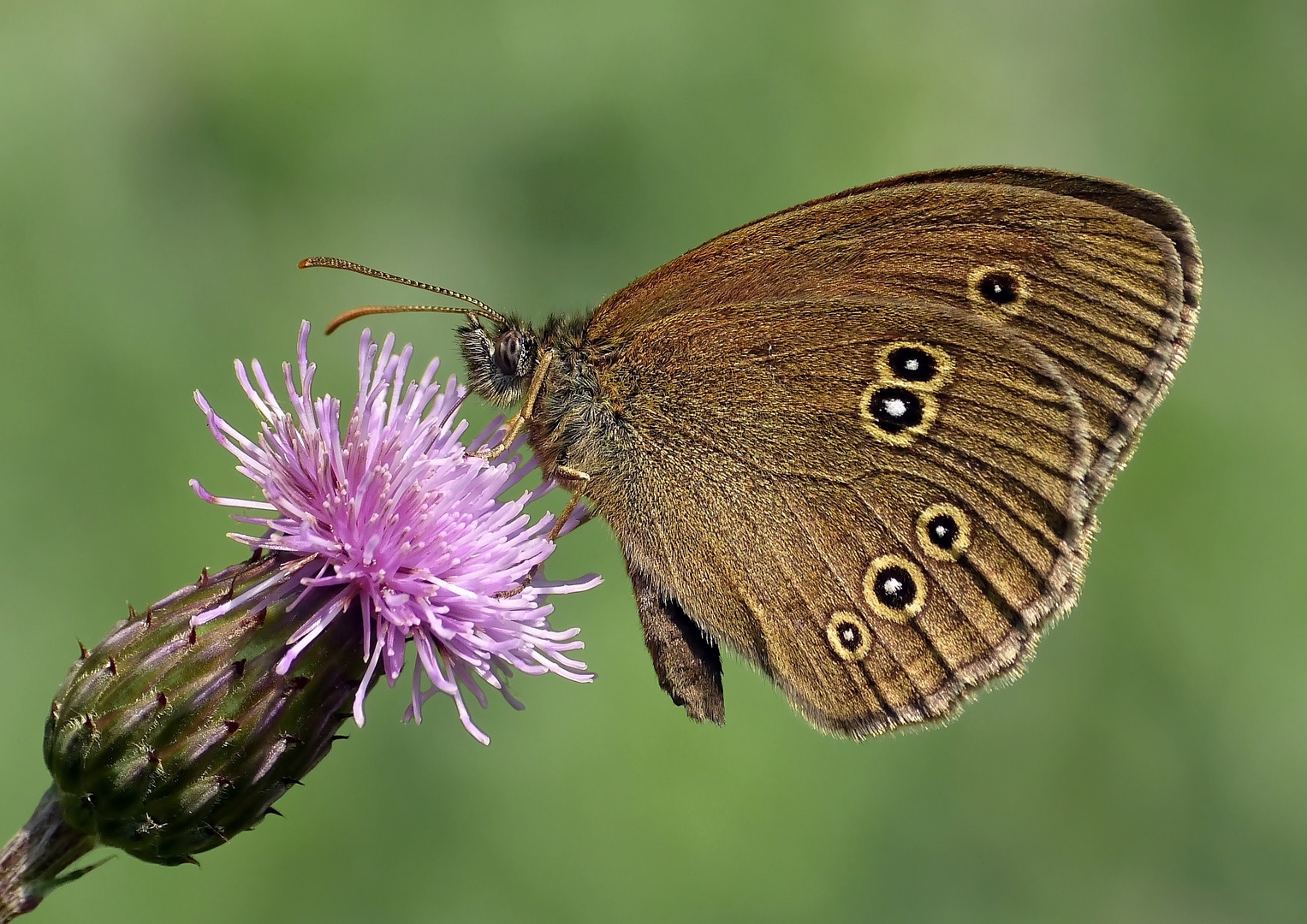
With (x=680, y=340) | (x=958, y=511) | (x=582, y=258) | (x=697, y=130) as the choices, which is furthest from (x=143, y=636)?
(x=697, y=130)

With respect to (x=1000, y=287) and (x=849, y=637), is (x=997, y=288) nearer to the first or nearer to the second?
(x=1000, y=287)

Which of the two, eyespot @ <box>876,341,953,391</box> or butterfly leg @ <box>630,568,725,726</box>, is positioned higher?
eyespot @ <box>876,341,953,391</box>

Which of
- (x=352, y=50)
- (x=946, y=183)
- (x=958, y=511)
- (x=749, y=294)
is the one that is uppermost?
(x=352, y=50)

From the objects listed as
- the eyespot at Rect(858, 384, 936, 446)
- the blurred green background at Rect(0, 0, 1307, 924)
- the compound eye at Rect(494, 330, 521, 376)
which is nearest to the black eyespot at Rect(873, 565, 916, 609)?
the eyespot at Rect(858, 384, 936, 446)

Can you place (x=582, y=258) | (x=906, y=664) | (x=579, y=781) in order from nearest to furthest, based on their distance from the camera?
1. (x=906, y=664)
2. (x=579, y=781)
3. (x=582, y=258)

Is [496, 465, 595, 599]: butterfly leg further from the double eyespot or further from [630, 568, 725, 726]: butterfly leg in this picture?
the double eyespot

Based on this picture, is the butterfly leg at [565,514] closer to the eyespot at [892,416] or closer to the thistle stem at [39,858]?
the eyespot at [892,416]

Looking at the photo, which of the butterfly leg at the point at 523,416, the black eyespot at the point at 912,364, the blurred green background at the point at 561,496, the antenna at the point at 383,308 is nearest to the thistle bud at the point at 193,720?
the butterfly leg at the point at 523,416

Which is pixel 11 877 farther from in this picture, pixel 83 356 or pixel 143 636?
pixel 83 356
